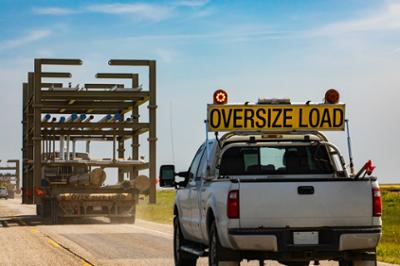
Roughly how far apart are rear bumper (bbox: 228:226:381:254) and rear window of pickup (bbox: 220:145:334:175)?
1832 millimetres

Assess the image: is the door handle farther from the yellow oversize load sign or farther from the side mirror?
the side mirror

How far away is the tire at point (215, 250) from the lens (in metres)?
11.4

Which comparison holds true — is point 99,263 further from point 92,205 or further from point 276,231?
point 92,205

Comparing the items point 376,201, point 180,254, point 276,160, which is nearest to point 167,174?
point 180,254

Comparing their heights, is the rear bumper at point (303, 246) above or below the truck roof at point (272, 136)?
below

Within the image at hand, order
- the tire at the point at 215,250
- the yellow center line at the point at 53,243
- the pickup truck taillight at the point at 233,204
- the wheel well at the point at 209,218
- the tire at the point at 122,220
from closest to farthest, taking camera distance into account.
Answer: the pickup truck taillight at the point at 233,204, the tire at the point at 215,250, the wheel well at the point at 209,218, the yellow center line at the point at 53,243, the tire at the point at 122,220

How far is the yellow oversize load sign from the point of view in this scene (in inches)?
481

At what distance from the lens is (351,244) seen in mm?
11109

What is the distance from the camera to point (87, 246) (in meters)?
20.8

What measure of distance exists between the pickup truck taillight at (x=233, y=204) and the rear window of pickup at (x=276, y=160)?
5.85 feet

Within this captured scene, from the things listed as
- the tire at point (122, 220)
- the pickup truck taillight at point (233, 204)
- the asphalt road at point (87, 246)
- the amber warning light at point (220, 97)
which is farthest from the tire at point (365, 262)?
the tire at point (122, 220)

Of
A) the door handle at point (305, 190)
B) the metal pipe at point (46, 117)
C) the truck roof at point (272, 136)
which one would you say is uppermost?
the metal pipe at point (46, 117)

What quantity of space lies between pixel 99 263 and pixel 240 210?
570 centimetres

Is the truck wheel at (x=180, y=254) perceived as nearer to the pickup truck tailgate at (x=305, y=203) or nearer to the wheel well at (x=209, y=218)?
the wheel well at (x=209, y=218)
